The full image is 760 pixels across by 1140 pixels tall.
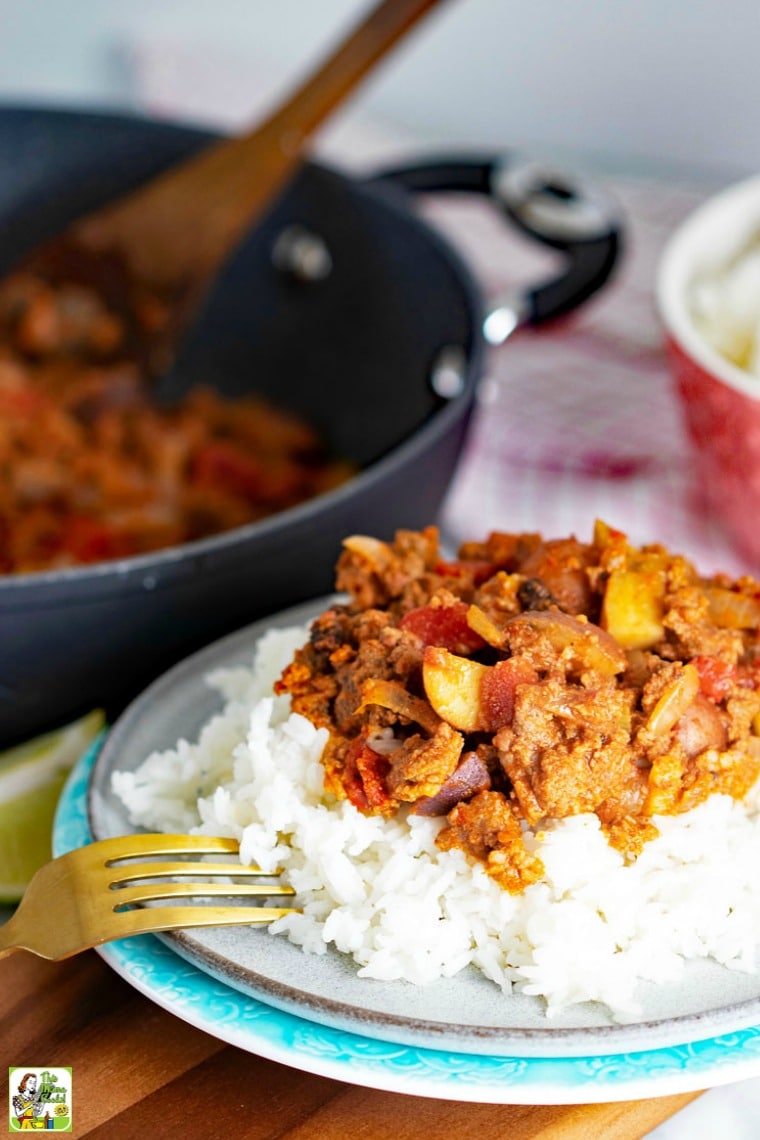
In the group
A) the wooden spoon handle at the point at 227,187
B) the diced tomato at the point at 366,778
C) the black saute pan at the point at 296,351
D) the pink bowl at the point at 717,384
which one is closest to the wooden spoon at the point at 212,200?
the wooden spoon handle at the point at 227,187

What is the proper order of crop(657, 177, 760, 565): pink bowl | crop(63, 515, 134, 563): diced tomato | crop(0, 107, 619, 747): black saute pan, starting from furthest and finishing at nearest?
crop(63, 515, 134, 563): diced tomato
crop(657, 177, 760, 565): pink bowl
crop(0, 107, 619, 747): black saute pan

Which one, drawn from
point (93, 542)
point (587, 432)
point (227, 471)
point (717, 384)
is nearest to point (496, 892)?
point (717, 384)

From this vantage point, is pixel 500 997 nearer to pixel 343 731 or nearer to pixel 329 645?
pixel 343 731

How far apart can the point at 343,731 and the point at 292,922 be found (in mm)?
221

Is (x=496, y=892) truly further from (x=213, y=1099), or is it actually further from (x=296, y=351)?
(x=296, y=351)

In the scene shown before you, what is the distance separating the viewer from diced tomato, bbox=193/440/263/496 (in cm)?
262

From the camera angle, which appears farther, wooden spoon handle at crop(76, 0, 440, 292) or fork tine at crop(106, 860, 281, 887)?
wooden spoon handle at crop(76, 0, 440, 292)

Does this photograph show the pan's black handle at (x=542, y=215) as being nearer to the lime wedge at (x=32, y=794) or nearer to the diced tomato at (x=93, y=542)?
the diced tomato at (x=93, y=542)

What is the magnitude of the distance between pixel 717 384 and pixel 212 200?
1.09m

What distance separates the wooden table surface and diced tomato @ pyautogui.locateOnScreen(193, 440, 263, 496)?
1.30 metres

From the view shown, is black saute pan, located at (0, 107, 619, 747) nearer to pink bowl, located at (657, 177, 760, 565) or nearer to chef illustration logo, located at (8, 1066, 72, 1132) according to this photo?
pink bowl, located at (657, 177, 760, 565)

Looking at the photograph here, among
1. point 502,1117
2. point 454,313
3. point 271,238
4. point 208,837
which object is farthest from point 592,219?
point 502,1117

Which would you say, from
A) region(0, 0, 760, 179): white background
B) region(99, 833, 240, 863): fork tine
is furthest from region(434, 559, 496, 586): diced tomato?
region(0, 0, 760, 179): white background

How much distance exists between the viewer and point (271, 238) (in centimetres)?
297
